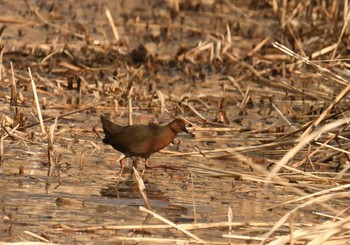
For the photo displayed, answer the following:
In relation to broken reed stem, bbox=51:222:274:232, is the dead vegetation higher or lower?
lower

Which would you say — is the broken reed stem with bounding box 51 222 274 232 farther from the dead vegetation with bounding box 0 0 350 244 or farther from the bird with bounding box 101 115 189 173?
the bird with bounding box 101 115 189 173

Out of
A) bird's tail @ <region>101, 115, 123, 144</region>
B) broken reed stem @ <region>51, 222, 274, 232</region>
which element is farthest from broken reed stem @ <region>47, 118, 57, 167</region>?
broken reed stem @ <region>51, 222, 274, 232</region>

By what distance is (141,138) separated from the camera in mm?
6660

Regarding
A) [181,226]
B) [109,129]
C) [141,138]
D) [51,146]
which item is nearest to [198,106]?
[109,129]

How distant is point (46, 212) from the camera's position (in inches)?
213

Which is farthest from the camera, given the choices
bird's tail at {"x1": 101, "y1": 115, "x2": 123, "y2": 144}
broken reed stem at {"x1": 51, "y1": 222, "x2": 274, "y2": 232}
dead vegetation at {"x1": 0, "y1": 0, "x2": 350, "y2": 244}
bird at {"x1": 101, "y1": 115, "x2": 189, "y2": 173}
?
bird's tail at {"x1": 101, "y1": 115, "x2": 123, "y2": 144}

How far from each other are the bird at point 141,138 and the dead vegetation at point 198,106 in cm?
18

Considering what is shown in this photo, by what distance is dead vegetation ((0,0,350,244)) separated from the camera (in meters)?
5.05

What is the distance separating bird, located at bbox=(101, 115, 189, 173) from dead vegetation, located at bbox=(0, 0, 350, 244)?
18 centimetres

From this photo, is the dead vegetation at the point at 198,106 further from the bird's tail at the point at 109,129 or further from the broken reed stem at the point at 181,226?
the bird's tail at the point at 109,129

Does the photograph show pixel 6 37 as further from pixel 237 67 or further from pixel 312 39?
pixel 312 39

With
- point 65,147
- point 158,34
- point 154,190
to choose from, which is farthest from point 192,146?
point 158,34

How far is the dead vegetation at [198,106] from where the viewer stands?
5055mm

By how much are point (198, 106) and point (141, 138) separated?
2.81 meters
